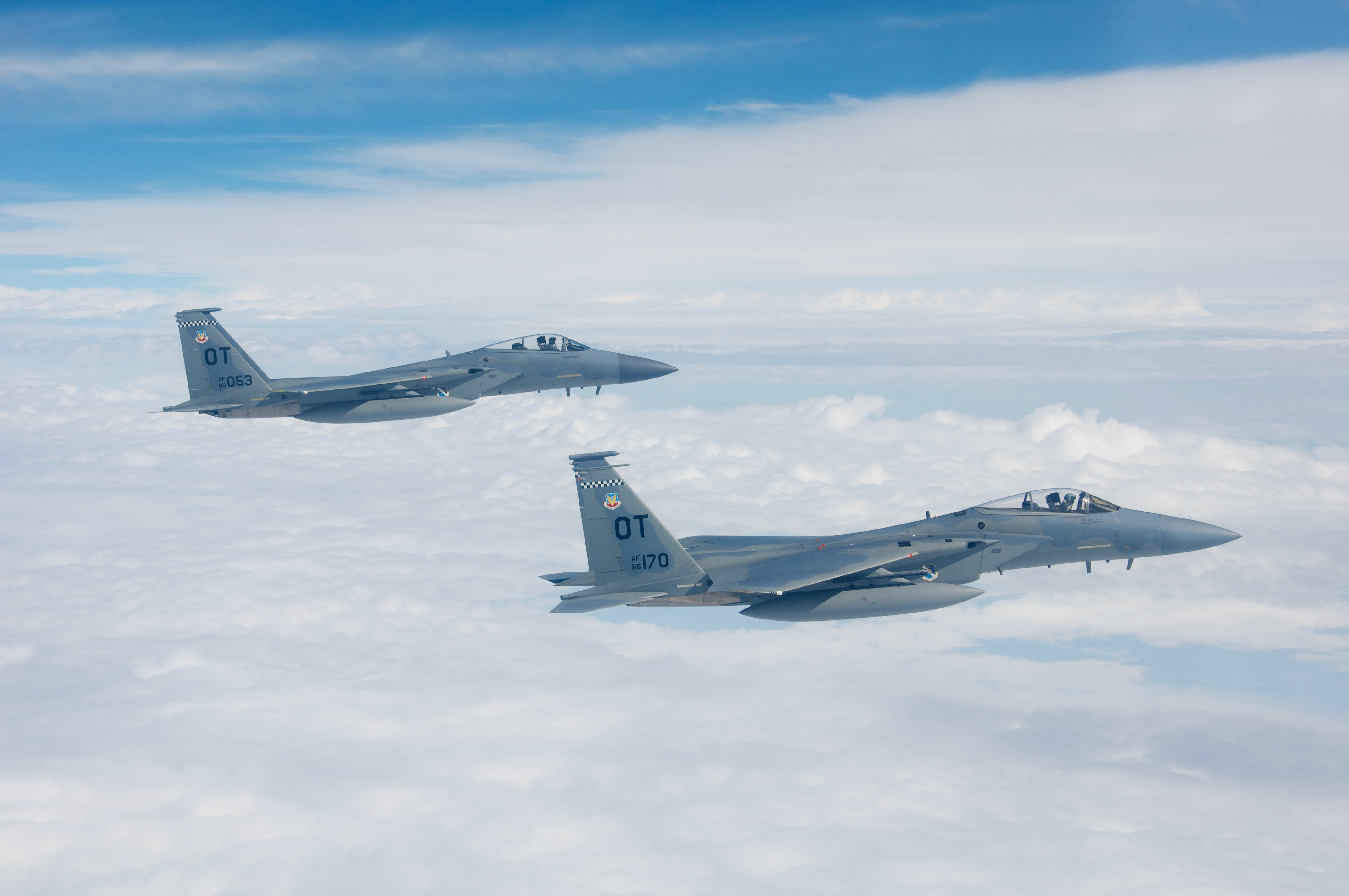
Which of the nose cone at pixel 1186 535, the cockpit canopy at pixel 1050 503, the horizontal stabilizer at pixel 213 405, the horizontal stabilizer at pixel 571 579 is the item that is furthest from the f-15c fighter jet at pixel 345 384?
the nose cone at pixel 1186 535

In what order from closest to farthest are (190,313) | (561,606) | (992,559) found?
1. (561,606)
2. (992,559)
3. (190,313)

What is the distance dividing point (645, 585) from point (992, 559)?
37.5ft

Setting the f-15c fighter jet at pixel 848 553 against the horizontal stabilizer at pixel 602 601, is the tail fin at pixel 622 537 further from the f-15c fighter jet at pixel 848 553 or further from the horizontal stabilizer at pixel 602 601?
the horizontal stabilizer at pixel 602 601

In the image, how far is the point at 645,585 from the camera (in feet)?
92.8

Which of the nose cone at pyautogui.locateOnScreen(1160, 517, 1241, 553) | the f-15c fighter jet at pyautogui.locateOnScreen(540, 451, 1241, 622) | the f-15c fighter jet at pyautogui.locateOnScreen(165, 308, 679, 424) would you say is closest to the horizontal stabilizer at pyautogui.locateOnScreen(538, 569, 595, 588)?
the f-15c fighter jet at pyautogui.locateOnScreen(540, 451, 1241, 622)

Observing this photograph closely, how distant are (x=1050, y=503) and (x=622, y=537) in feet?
47.1

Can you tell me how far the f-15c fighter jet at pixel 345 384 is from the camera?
1515 inches

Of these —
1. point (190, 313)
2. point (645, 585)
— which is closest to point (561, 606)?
point (645, 585)

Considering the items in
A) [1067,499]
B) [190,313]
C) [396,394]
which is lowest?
[1067,499]

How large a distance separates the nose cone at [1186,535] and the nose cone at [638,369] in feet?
69.4

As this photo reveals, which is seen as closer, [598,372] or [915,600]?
[915,600]

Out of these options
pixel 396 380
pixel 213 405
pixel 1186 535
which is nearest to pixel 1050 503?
pixel 1186 535

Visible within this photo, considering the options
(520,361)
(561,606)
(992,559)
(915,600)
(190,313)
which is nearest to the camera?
(561,606)

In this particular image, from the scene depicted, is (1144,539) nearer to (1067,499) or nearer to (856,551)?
(1067,499)
